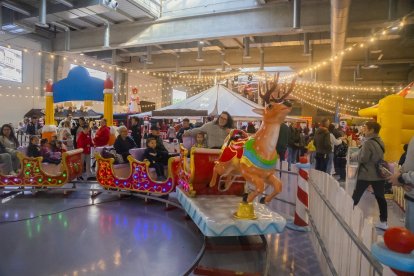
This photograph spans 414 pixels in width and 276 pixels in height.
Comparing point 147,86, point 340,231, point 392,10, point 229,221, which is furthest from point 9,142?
point 147,86

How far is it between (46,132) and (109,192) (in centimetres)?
386

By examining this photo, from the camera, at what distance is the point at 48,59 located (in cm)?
1428

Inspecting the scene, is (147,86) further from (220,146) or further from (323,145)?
(220,146)

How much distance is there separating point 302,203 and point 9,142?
5.76 meters

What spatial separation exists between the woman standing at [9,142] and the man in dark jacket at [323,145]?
6492mm

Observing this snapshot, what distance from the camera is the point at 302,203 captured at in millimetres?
4336

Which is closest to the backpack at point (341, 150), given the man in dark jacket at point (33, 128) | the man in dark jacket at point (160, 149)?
the man in dark jacket at point (160, 149)

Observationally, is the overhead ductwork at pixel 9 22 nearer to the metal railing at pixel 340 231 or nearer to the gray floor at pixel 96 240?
the gray floor at pixel 96 240

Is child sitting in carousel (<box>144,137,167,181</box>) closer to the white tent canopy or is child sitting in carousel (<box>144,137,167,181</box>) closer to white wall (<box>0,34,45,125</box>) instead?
the white tent canopy

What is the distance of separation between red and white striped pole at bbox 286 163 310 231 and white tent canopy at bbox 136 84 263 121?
2057 mm

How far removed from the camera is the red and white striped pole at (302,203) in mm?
4281

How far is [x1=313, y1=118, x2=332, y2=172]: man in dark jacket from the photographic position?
24.4ft

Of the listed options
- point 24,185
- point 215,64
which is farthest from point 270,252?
point 215,64

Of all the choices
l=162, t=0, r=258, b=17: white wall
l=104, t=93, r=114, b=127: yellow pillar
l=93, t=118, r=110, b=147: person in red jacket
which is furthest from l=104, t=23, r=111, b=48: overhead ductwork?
l=93, t=118, r=110, b=147: person in red jacket
